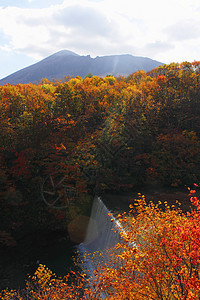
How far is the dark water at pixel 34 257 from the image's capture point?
54.7 feet

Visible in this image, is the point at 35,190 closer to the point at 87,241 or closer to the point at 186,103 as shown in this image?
the point at 87,241

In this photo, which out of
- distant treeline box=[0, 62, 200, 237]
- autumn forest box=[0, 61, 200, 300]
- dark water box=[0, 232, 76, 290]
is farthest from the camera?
distant treeline box=[0, 62, 200, 237]

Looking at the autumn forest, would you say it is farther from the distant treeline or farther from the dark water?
the dark water

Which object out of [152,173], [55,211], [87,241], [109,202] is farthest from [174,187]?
[55,211]

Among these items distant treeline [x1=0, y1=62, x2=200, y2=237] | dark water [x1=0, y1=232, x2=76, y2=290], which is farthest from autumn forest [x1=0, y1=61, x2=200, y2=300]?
dark water [x1=0, y1=232, x2=76, y2=290]

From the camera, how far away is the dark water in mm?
16688

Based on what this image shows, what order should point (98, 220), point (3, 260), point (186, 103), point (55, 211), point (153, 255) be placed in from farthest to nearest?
point (186, 103), point (55, 211), point (98, 220), point (3, 260), point (153, 255)

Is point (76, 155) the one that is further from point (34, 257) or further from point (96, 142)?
point (34, 257)

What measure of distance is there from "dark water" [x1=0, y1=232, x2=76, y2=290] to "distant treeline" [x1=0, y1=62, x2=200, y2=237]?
151 inches

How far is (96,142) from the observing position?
25531 millimetres

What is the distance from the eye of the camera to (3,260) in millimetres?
18797

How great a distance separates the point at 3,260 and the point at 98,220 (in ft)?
27.5

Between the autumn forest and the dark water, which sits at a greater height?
the autumn forest

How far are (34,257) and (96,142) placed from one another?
499 inches
